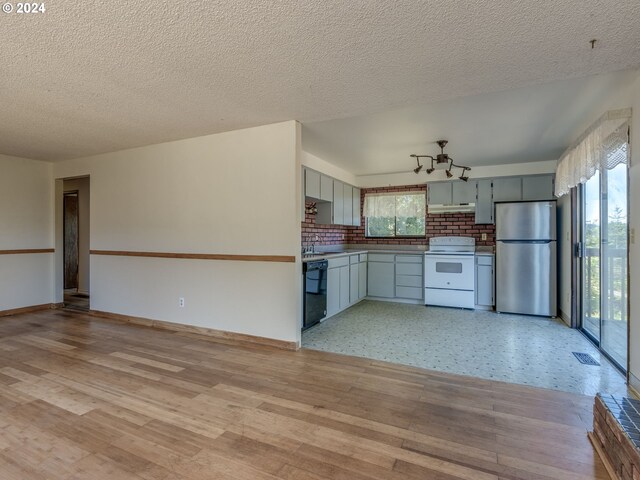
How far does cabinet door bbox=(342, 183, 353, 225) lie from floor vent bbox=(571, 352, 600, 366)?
3.54 meters

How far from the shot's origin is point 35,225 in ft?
16.2

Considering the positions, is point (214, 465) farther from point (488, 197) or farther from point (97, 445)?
point (488, 197)

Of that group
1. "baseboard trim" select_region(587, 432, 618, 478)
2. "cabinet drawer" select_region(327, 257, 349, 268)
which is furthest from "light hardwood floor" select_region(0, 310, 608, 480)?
"cabinet drawer" select_region(327, 257, 349, 268)

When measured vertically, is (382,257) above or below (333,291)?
above

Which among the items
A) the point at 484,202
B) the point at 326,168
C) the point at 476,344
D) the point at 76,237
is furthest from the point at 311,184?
the point at 76,237

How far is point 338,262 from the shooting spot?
4.64 metres

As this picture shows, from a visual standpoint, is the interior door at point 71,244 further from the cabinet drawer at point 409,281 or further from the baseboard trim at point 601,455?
the baseboard trim at point 601,455

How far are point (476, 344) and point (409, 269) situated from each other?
221 cm

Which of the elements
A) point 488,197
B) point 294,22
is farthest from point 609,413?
point 488,197

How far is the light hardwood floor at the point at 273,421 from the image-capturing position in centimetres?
158

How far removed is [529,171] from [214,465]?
5.59 metres

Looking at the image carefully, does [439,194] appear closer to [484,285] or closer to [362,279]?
[484,285]

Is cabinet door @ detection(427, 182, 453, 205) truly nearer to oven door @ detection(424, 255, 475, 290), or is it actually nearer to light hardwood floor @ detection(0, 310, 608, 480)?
oven door @ detection(424, 255, 475, 290)

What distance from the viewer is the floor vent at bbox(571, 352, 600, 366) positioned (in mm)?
2934
